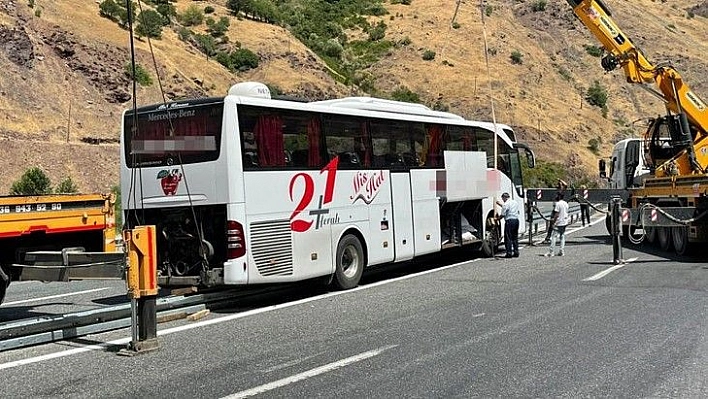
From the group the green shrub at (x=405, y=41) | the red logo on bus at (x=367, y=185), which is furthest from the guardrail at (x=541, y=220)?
the green shrub at (x=405, y=41)

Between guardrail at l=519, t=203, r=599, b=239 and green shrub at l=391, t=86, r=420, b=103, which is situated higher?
green shrub at l=391, t=86, r=420, b=103

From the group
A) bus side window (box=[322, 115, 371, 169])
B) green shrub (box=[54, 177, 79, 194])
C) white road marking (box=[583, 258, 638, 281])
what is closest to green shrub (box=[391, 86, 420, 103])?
green shrub (box=[54, 177, 79, 194])

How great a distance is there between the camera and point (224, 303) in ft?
39.7

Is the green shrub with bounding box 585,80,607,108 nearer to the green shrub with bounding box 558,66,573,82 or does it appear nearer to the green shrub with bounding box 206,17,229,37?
the green shrub with bounding box 558,66,573,82

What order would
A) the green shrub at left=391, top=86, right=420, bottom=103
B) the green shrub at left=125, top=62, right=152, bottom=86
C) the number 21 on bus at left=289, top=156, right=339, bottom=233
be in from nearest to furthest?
1. the number 21 on bus at left=289, top=156, right=339, bottom=233
2. the green shrub at left=125, top=62, right=152, bottom=86
3. the green shrub at left=391, top=86, right=420, bottom=103

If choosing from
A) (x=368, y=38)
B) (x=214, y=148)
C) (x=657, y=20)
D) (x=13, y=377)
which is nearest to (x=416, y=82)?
(x=368, y=38)

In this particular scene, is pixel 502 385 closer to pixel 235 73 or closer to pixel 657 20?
pixel 235 73

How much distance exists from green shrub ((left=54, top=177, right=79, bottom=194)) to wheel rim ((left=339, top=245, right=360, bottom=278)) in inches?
880

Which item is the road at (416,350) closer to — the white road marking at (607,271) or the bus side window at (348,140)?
the white road marking at (607,271)

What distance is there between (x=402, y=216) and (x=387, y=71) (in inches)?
2438

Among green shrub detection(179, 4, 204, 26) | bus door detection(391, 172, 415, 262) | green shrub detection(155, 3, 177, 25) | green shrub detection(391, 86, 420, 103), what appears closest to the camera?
bus door detection(391, 172, 415, 262)

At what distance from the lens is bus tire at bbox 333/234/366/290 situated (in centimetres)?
1376

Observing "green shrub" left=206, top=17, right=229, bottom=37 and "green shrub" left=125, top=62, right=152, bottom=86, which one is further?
"green shrub" left=206, top=17, right=229, bottom=37

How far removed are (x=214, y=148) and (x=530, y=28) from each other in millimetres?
91515
